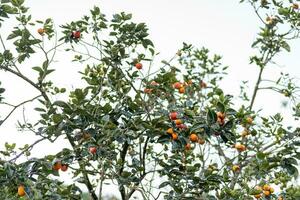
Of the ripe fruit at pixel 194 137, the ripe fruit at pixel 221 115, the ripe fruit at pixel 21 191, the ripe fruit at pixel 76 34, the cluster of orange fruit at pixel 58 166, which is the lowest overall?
the ripe fruit at pixel 21 191

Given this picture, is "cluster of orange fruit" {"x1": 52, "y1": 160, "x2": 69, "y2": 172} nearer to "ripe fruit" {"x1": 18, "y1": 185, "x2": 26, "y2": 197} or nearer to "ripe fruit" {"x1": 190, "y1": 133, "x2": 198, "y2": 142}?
"ripe fruit" {"x1": 18, "y1": 185, "x2": 26, "y2": 197}

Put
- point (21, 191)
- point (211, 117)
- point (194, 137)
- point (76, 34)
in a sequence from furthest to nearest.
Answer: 1. point (76, 34)
2. point (194, 137)
3. point (211, 117)
4. point (21, 191)

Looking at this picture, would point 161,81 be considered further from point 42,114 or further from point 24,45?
point 24,45

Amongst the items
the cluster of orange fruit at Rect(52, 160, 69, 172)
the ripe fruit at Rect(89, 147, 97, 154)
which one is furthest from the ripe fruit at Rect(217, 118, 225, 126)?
the cluster of orange fruit at Rect(52, 160, 69, 172)

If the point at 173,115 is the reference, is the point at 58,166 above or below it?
below

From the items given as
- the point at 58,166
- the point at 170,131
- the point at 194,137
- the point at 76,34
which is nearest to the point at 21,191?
the point at 58,166

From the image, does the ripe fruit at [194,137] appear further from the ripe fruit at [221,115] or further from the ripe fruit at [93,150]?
the ripe fruit at [93,150]

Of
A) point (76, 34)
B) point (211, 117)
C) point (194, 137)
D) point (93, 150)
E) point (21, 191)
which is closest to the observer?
point (21, 191)

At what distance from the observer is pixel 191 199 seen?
3.83 m

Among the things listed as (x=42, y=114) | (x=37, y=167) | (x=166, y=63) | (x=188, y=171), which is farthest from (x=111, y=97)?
(x=37, y=167)

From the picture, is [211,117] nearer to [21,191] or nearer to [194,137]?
[194,137]

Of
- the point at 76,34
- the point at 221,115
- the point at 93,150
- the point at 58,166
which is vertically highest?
the point at 76,34

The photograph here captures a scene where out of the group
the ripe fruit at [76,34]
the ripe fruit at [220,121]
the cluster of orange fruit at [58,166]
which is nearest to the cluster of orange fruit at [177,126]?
the ripe fruit at [220,121]

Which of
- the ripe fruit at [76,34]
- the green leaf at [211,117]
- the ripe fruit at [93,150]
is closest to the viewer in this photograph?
the green leaf at [211,117]
